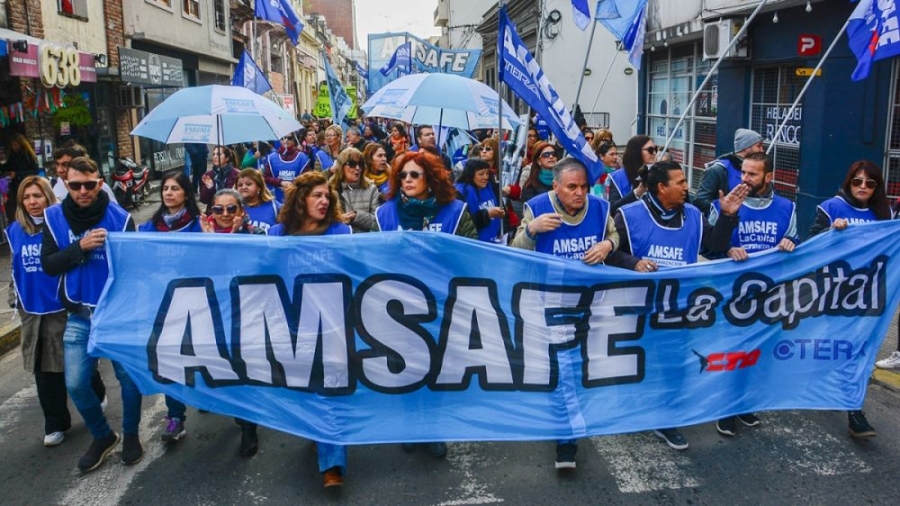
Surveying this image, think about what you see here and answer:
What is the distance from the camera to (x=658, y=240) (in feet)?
14.6

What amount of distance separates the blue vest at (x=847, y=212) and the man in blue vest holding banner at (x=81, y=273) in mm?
4472

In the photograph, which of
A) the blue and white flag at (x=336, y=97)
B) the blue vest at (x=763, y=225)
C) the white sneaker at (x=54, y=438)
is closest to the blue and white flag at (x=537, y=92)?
the blue vest at (x=763, y=225)

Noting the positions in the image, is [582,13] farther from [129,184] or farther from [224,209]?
[129,184]

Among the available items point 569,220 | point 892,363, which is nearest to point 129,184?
point 569,220

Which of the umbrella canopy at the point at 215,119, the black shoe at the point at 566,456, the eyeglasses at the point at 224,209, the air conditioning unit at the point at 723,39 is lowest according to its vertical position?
the black shoe at the point at 566,456

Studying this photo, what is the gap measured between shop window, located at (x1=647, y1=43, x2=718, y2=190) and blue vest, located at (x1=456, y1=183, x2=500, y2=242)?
6.79 metres

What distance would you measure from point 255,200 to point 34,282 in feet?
5.65

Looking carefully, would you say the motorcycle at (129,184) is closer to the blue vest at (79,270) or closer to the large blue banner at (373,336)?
the blue vest at (79,270)

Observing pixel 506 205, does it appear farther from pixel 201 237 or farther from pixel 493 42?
pixel 493 42

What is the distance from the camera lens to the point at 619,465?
14.1 feet

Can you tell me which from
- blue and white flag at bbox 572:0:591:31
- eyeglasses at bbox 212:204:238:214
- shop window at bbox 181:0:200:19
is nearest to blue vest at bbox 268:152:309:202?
blue and white flag at bbox 572:0:591:31

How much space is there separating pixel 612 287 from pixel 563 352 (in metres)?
0.45

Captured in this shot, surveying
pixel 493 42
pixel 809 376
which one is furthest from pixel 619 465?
pixel 493 42

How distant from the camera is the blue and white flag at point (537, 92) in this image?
193 inches
